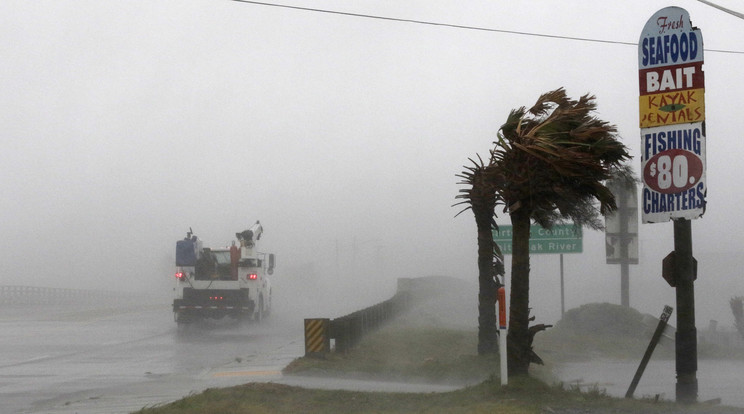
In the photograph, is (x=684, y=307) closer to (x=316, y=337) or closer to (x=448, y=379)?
(x=448, y=379)

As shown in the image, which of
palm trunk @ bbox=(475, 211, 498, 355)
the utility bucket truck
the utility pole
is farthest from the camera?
the utility bucket truck

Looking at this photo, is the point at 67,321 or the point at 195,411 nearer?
the point at 195,411

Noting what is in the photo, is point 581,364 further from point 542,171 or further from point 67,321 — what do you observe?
point 67,321

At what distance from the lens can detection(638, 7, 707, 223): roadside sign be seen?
13.0 m

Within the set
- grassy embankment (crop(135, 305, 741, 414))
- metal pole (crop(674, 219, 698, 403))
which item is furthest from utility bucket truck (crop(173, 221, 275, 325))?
metal pole (crop(674, 219, 698, 403))

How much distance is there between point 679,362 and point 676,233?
5.77 ft

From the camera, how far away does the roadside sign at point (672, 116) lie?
13.0 metres

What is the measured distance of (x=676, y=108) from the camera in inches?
517

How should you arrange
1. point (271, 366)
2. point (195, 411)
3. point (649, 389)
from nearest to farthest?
1. point (195, 411)
2. point (649, 389)
3. point (271, 366)

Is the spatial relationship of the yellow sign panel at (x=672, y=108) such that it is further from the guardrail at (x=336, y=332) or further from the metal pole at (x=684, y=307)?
the guardrail at (x=336, y=332)

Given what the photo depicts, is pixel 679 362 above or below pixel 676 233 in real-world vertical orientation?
below

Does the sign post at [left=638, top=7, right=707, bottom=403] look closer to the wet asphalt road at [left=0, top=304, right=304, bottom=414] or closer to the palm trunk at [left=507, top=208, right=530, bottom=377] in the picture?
the palm trunk at [left=507, top=208, right=530, bottom=377]

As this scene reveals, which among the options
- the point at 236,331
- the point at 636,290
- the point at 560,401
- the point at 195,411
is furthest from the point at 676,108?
the point at 636,290

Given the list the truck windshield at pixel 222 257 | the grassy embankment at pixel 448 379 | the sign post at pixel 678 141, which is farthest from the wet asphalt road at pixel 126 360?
the sign post at pixel 678 141
